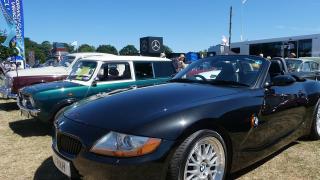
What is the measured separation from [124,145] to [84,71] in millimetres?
4794

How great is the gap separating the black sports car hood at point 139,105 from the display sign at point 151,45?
17.6 m

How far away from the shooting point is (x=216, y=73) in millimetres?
4559

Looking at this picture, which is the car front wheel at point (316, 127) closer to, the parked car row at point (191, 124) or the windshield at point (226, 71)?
the parked car row at point (191, 124)

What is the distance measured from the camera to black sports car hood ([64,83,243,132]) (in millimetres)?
3117

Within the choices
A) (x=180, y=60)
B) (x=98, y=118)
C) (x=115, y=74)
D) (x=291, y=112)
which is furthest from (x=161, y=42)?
(x=98, y=118)

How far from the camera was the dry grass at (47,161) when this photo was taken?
4.26 metres

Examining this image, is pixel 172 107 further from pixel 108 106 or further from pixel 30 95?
pixel 30 95

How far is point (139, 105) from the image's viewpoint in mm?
3402

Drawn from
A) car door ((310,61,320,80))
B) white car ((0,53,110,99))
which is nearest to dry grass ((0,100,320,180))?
white car ((0,53,110,99))

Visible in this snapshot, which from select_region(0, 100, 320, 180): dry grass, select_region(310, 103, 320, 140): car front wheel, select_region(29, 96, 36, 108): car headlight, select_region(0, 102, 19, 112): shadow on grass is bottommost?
select_region(0, 100, 320, 180): dry grass

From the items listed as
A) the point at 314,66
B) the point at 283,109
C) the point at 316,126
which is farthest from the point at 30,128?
the point at 314,66

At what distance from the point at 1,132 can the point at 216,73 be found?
4.60 metres

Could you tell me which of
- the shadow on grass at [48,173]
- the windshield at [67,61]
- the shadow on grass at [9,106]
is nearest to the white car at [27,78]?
the shadow on grass at [9,106]

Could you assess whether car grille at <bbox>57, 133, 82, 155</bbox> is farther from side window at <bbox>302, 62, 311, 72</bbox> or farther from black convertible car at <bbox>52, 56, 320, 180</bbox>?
side window at <bbox>302, 62, 311, 72</bbox>
